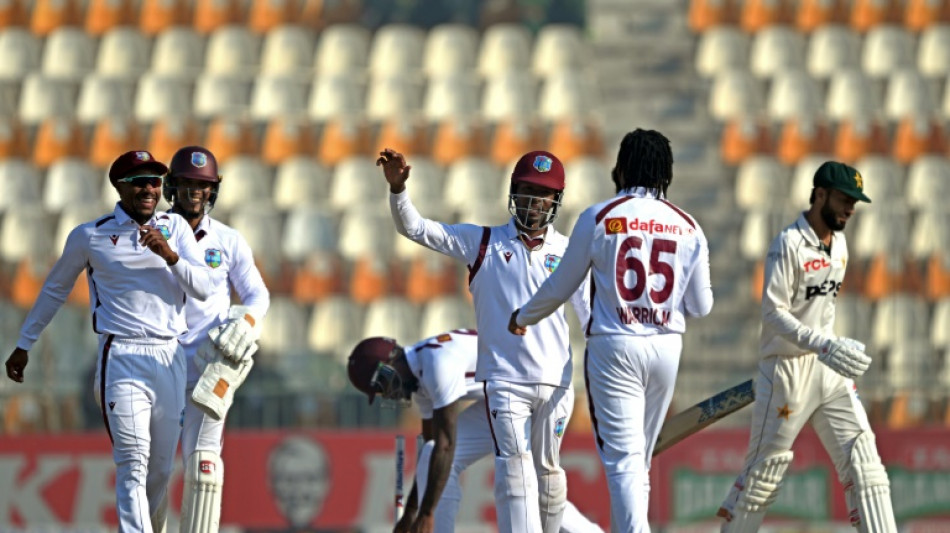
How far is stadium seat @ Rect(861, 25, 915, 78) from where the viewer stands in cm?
2181

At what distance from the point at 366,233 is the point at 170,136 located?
11.4 ft

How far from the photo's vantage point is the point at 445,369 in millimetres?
9305

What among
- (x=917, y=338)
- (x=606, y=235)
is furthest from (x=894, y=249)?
(x=606, y=235)

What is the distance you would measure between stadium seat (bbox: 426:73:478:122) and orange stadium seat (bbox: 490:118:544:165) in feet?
3.03

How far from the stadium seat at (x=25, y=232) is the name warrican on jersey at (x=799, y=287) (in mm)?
11455

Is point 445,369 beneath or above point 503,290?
beneath

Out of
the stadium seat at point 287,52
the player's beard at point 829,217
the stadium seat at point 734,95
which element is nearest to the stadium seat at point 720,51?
the stadium seat at point 734,95

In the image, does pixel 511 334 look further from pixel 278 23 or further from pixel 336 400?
pixel 278 23

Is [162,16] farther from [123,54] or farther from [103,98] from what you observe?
[103,98]

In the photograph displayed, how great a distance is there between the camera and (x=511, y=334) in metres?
8.30

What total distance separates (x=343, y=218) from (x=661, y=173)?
11305 millimetres

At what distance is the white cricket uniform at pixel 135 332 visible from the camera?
809cm

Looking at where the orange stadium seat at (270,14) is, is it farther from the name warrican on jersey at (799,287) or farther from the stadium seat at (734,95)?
the name warrican on jersey at (799,287)

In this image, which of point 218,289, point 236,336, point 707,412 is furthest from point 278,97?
point 236,336
